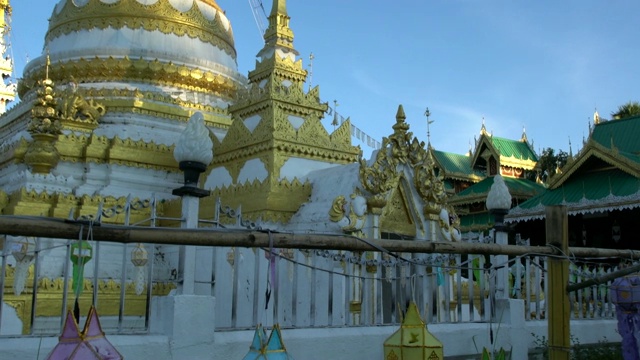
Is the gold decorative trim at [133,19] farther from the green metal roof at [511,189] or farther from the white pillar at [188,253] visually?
the green metal roof at [511,189]

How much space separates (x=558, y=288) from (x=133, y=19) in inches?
546

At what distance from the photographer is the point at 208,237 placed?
16.8 feet

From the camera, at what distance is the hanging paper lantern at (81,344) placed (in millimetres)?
4152

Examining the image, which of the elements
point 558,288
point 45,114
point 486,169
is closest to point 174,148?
point 45,114

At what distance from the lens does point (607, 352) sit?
976 centimetres

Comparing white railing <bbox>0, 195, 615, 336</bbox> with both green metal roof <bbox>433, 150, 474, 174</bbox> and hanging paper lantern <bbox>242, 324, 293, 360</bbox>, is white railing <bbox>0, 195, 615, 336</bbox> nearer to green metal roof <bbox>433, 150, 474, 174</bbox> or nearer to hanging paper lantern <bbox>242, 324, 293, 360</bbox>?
hanging paper lantern <bbox>242, 324, 293, 360</bbox>

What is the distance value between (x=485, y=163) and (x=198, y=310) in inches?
1094

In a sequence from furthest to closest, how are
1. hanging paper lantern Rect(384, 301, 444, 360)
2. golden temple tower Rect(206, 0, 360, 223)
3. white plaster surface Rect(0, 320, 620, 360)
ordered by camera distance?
1. golden temple tower Rect(206, 0, 360, 223)
2. hanging paper lantern Rect(384, 301, 444, 360)
3. white plaster surface Rect(0, 320, 620, 360)

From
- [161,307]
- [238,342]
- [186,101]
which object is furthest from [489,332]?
[186,101]

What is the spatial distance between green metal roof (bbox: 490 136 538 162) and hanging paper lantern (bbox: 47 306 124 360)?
28402mm

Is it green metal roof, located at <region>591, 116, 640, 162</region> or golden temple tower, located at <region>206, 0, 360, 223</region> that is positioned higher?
green metal roof, located at <region>591, 116, 640, 162</region>

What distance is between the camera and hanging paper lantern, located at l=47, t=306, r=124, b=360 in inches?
163

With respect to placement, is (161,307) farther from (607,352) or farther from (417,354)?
(607,352)

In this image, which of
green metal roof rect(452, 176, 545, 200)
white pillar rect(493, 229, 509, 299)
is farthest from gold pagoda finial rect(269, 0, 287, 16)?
green metal roof rect(452, 176, 545, 200)
